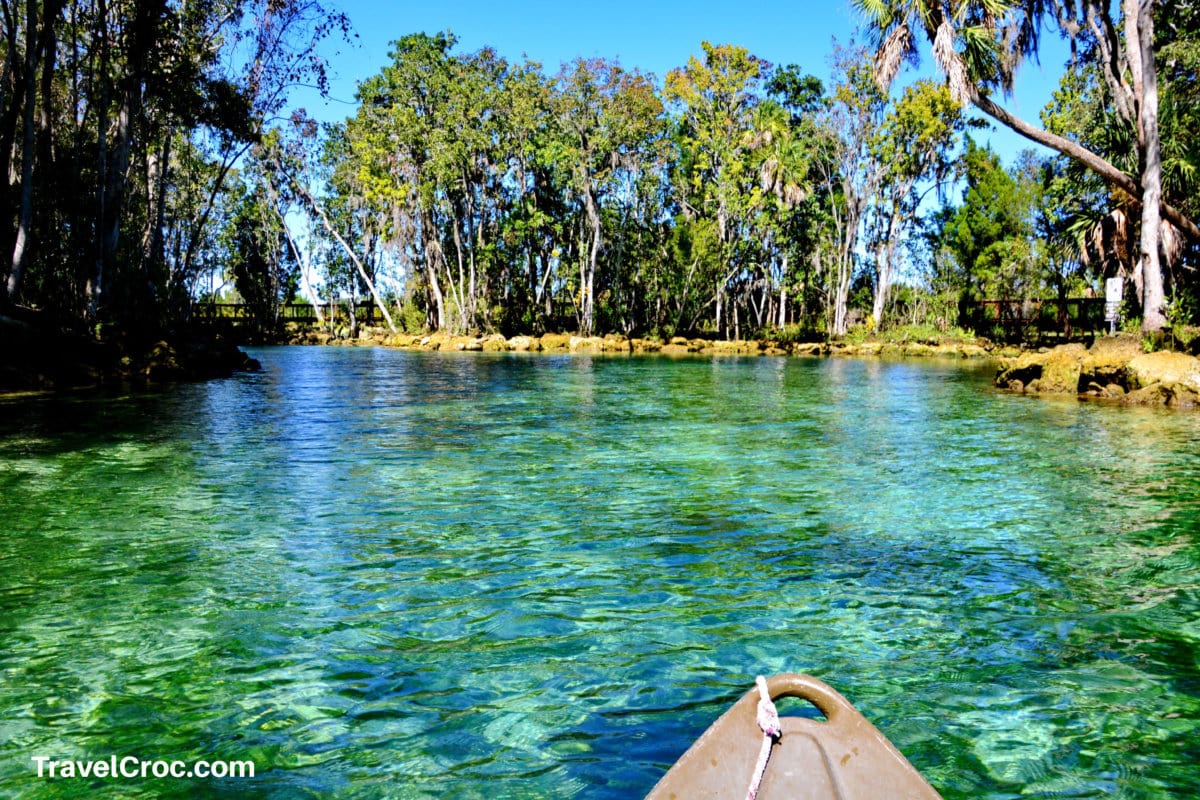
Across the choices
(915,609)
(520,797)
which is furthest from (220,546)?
(915,609)

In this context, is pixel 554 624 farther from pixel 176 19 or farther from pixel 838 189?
pixel 838 189

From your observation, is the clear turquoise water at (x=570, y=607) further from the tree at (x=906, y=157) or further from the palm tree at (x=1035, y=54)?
the tree at (x=906, y=157)

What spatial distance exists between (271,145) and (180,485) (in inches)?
2003

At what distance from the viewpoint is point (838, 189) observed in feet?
165

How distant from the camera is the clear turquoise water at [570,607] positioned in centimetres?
366

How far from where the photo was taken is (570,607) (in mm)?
5402

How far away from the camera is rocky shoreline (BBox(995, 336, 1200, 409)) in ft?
57.9

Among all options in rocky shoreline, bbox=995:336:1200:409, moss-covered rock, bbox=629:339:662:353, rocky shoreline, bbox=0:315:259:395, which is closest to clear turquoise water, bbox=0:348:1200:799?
rocky shoreline, bbox=995:336:1200:409

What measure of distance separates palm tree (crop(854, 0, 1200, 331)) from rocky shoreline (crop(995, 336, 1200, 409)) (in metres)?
1.65

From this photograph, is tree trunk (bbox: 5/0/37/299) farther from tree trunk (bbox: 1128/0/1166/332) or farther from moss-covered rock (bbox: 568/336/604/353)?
moss-covered rock (bbox: 568/336/604/353)

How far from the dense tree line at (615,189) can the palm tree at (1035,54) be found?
16 cm

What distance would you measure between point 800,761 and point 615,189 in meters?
46.6

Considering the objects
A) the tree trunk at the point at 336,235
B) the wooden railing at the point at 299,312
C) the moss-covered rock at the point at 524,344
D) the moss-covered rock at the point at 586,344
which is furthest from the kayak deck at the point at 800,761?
the wooden railing at the point at 299,312

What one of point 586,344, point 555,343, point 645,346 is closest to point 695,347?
point 645,346
